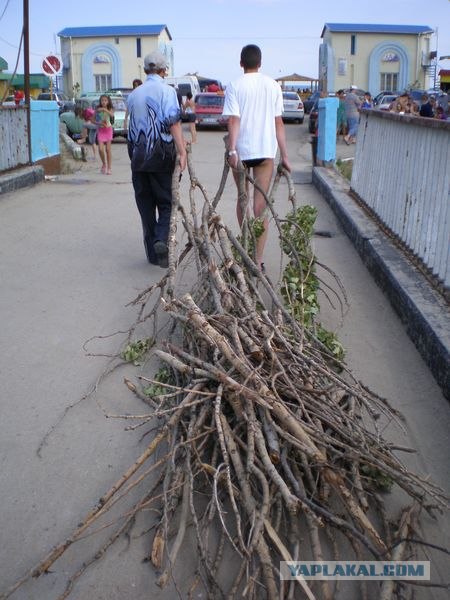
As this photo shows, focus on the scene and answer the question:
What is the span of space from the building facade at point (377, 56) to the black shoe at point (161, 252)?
196 feet

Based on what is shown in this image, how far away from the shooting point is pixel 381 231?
308 inches

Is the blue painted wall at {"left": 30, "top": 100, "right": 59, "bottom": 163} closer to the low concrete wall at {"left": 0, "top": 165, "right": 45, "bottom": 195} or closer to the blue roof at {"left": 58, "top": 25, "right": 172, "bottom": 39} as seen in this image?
the low concrete wall at {"left": 0, "top": 165, "right": 45, "bottom": 195}

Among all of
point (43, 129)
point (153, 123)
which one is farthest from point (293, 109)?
point (153, 123)

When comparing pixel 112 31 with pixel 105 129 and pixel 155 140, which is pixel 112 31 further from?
pixel 155 140

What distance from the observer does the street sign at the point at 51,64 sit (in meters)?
19.4

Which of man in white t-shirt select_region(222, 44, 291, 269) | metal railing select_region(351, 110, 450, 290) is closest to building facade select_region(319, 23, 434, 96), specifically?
metal railing select_region(351, 110, 450, 290)

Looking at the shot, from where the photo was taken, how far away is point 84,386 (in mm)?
4438

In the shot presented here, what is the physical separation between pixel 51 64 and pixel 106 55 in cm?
4869

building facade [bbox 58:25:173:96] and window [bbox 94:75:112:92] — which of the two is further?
window [bbox 94:75:112:92]

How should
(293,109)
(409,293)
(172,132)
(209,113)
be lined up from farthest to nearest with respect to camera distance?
(293,109), (209,113), (172,132), (409,293)

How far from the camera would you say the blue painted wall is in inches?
562

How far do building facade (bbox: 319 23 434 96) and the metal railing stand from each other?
57251mm

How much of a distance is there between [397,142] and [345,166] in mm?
9045

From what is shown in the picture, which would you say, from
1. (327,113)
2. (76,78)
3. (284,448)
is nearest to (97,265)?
(284,448)
